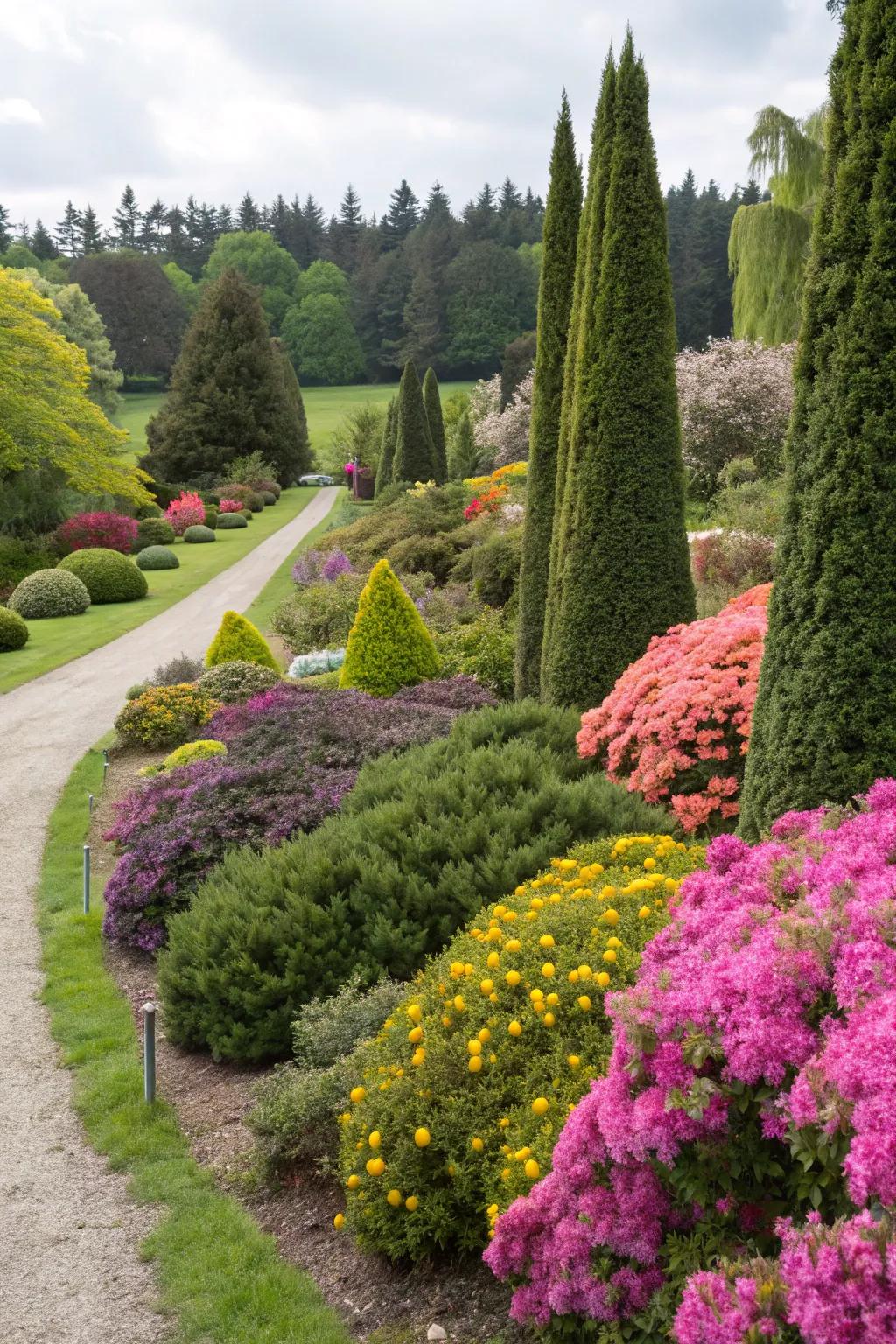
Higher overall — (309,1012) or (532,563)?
(532,563)

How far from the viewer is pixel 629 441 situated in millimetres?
9086

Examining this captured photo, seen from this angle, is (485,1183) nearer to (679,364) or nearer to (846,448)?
(846,448)

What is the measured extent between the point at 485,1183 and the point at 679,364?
2200 centimetres

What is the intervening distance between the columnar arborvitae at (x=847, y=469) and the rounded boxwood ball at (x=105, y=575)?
2317 centimetres

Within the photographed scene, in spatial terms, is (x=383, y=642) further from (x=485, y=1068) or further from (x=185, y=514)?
(x=185, y=514)

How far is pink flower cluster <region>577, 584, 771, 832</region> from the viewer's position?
21.8ft

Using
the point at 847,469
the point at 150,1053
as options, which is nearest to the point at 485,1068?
the point at 150,1053

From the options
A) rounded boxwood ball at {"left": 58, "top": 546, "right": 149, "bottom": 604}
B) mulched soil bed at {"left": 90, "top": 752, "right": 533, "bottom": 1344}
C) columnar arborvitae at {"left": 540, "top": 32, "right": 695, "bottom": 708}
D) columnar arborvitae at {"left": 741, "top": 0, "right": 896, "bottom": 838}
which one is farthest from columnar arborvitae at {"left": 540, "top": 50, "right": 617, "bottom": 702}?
rounded boxwood ball at {"left": 58, "top": 546, "right": 149, "bottom": 604}

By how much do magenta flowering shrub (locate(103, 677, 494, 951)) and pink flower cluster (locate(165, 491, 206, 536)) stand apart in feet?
104

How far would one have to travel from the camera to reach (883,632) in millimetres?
4793

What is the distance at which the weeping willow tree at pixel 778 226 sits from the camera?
22.2 meters

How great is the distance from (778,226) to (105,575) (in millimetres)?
18057

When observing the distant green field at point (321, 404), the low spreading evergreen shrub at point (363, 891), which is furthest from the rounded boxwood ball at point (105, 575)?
the distant green field at point (321, 404)

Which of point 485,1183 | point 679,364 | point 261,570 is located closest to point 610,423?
point 485,1183
